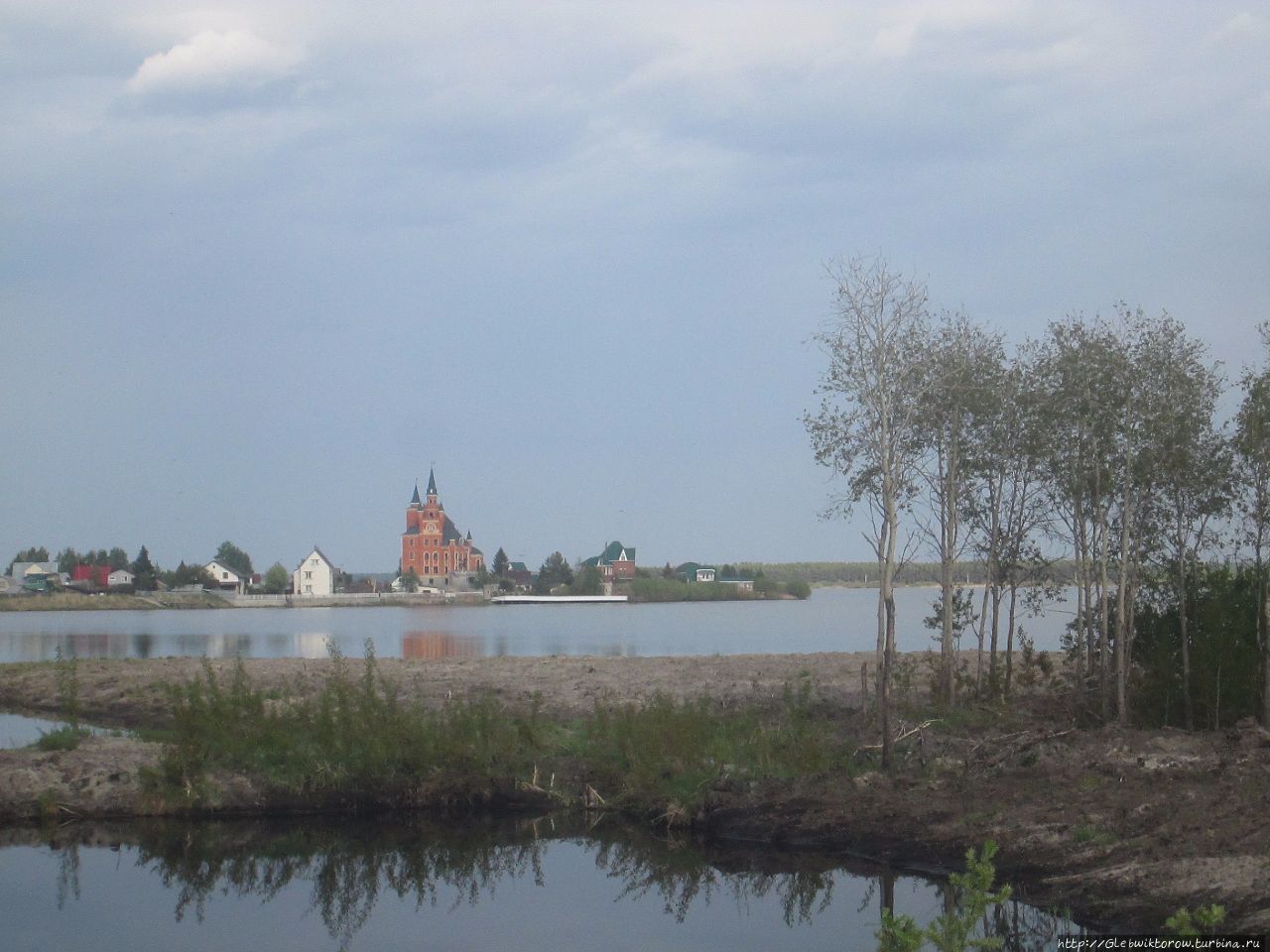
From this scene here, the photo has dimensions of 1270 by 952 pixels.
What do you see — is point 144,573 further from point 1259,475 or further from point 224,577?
point 1259,475

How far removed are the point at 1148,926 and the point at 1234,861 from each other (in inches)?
47.3

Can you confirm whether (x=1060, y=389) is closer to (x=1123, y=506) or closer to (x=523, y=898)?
(x=1123, y=506)

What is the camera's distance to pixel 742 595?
18938cm

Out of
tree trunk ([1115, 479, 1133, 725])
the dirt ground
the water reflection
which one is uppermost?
tree trunk ([1115, 479, 1133, 725])

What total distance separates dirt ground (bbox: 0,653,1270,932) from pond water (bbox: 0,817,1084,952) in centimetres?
51

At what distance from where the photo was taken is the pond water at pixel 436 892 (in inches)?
522

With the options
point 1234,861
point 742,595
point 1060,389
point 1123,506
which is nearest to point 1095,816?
point 1234,861

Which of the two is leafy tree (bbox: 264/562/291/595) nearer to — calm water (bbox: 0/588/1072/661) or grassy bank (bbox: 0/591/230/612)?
grassy bank (bbox: 0/591/230/612)

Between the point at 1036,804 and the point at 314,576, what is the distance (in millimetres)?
185264

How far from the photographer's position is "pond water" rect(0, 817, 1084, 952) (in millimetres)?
13266

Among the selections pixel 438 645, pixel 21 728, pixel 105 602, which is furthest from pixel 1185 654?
pixel 105 602

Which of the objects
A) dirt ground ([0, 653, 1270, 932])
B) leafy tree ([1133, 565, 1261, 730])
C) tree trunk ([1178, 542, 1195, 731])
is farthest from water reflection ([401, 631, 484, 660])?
tree trunk ([1178, 542, 1195, 731])

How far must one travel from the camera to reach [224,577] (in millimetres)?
191000

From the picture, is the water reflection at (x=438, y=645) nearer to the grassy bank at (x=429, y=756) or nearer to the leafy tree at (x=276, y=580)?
the grassy bank at (x=429, y=756)
